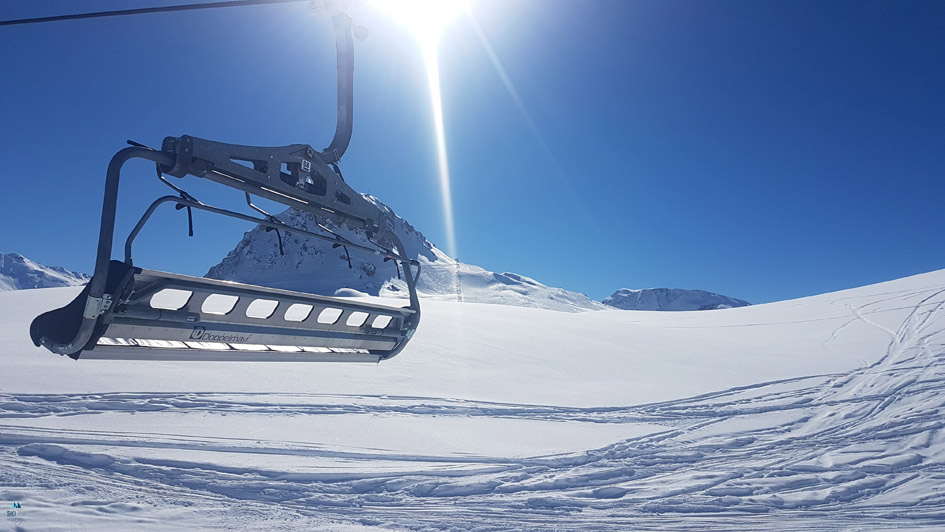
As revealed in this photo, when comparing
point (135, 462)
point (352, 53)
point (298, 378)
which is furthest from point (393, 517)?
point (298, 378)

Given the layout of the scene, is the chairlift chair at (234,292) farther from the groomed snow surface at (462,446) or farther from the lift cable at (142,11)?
the groomed snow surface at (462,446)

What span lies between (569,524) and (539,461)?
1635 millimetres

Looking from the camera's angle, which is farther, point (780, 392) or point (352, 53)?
point (780, 392)

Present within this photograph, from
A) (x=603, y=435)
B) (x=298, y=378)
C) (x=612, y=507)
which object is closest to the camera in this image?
(x=612, y=507)

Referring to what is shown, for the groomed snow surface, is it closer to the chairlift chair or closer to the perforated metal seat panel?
the perforated metal seat panel

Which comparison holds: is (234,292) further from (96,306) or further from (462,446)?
(462,446)

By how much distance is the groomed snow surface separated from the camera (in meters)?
5.21

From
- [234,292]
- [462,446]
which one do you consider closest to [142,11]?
[234,292]

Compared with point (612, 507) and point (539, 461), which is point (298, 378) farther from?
point (612, 507)

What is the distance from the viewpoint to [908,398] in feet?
34.5

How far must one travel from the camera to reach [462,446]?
23.8 ft

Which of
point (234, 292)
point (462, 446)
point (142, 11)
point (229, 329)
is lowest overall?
point (462, 446)

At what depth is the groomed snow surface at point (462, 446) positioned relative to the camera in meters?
5.21

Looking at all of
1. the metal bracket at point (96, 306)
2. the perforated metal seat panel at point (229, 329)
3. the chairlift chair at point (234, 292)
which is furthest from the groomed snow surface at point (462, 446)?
the metal bracket at point (96, 306)
